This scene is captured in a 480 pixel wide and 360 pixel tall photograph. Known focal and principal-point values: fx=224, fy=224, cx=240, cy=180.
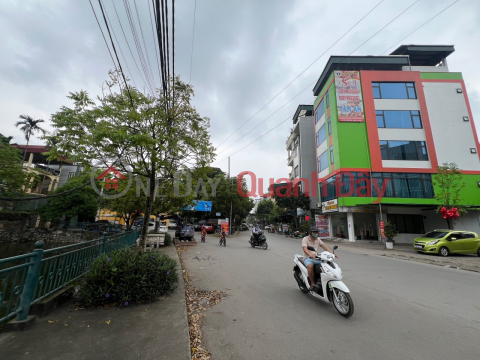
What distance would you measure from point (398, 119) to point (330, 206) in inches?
422

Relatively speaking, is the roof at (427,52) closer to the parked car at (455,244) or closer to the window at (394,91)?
the window at (394,91)

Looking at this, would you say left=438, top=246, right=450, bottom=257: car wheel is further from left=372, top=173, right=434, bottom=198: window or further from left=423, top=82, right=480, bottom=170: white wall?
left=423, top=82, right=480, bottom=170: white wall

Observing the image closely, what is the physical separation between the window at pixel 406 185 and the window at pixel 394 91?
8001 mm

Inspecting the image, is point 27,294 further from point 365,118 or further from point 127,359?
point 365,118

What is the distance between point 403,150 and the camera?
2111 centimetres

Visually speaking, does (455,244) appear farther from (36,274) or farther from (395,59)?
(395,59)

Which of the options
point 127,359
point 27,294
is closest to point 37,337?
point 27,294

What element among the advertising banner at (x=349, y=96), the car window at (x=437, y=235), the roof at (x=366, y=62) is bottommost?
the car window at (x=437, y=235)

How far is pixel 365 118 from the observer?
21.8 meters

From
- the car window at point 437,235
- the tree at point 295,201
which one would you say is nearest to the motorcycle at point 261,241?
the car window at point 437,235

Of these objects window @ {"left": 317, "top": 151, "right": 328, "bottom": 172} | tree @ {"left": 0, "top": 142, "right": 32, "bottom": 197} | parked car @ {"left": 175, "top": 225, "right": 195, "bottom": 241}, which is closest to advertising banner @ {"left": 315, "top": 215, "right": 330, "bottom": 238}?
window @ {"left": 317, "top": 151, "right": 328, "bottom": 172}

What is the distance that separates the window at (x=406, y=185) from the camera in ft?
65.9

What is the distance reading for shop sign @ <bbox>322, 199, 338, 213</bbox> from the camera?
21.4 m

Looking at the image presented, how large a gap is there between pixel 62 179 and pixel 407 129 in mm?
43105
